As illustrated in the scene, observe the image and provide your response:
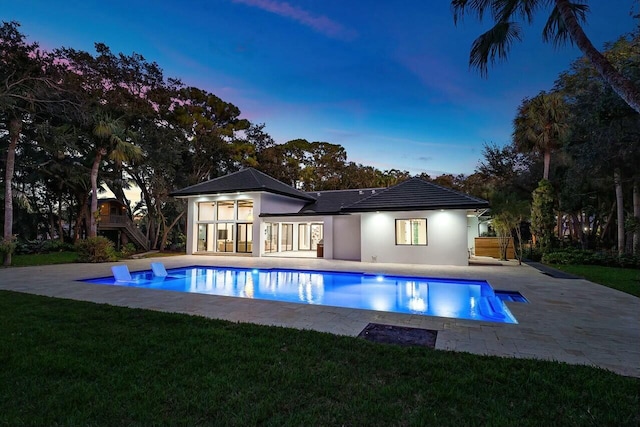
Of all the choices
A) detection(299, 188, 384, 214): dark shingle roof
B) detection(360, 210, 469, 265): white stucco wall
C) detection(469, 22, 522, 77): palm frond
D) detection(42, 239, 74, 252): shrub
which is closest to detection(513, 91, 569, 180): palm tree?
detection(360, 210, 469, 265): white stucco wall

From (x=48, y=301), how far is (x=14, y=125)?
11711 millimetres

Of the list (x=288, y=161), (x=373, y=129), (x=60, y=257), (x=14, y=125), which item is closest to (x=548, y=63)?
(x=373, y=129)

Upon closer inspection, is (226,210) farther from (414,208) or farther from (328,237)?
(414,208)

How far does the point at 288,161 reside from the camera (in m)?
30.3

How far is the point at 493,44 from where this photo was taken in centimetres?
721

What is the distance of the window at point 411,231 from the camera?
14297 mm

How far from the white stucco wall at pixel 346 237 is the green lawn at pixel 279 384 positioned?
12.8m

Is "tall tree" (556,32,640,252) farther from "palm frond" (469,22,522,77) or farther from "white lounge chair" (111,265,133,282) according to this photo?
"white lounge chair" (111,265,133,282)

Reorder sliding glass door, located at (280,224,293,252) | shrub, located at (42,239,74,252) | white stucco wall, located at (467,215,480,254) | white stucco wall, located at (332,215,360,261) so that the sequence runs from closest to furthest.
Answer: white stucco wall, located at (332,215,360,261) → shrub, located at (42,239,74,252) → white stucco wall, located at (467,215,480,254) → sliding glass door, located at (280,224,293,252)

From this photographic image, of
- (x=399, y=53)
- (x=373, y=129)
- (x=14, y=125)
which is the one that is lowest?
(x=14, y=125)

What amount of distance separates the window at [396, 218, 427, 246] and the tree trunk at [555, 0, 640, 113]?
9.24m

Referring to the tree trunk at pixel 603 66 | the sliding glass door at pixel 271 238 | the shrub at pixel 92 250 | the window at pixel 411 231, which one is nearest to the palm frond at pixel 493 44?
the tree trunk at pixel 603 66

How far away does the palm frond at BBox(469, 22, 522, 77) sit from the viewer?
7.14 metres

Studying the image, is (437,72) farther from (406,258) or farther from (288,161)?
(288,161)
